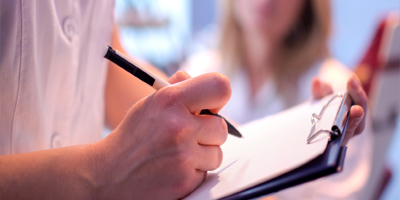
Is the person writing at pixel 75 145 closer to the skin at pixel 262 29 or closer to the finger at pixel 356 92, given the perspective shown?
the finger at pixel 356 92

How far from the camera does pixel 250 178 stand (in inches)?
8.0

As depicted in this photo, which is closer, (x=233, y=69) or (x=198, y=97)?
(x=198, y=97)

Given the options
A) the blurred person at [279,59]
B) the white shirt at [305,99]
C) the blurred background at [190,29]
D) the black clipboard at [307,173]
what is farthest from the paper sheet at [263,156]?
the blurred background at [190,29]

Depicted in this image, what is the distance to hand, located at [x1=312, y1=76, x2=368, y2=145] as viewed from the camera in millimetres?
266

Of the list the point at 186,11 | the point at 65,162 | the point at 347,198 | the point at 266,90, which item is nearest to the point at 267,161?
the point at 65,162

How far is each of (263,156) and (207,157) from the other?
0.15 feet

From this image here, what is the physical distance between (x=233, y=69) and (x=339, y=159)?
81cm

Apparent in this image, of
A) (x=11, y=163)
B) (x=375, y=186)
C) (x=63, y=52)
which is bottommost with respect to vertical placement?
(x=11, y=163)

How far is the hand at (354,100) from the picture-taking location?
0.27 metres

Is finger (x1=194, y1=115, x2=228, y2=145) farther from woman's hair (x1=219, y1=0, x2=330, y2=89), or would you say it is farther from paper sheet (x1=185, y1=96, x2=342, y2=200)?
woman's hair (x1=219, y1=0, x2=330, y2=89)

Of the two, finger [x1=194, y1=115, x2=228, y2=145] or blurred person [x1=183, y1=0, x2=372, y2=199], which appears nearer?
finger [x1=194, y1=115, x2=228, y2=145]

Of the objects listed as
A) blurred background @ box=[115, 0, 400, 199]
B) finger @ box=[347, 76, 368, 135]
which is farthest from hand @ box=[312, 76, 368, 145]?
blurred background @ box=[115, 0, 400, 199]

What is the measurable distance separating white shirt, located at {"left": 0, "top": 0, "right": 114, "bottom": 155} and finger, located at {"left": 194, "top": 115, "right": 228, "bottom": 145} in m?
0.16

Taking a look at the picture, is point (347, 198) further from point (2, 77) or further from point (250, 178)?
point (2, 77)
